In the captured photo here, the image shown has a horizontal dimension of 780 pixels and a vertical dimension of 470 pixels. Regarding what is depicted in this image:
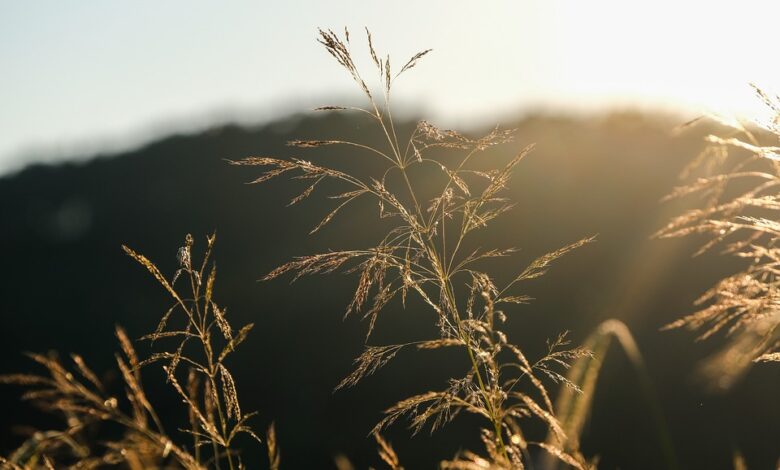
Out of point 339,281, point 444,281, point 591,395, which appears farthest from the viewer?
point 339,281

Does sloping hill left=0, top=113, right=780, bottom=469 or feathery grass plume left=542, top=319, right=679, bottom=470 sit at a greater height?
feathery grass plume left=542, top=319, right=679, bottom=470

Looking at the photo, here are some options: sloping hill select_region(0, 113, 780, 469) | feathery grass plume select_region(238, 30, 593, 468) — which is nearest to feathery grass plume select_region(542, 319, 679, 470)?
feathery grass plume select_region(238, 30, 593, 468)

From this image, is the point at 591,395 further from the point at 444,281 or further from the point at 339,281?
the point at 339,281

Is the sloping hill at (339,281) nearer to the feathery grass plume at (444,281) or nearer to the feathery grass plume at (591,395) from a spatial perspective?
the feathery grass plume at (444,281)

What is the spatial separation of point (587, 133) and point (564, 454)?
16.0 m

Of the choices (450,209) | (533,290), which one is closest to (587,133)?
(533,290)

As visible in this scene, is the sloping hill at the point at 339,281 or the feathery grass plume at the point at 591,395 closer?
the feathery grass plume at the point at 591,395

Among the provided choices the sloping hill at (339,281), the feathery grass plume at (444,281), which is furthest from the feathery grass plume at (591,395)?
the sloping hill at (339,281)

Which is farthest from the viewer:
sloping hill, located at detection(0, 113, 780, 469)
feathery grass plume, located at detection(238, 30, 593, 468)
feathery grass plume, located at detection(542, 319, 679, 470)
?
sloping hill, located at detection(0, 113, 780, 469)

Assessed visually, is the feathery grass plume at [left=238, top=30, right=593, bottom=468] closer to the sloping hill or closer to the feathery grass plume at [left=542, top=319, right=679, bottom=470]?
the feathery grass plume at [left=542, top=319, right=679, bottom=470]

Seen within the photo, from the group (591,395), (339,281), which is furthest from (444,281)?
(339,281)

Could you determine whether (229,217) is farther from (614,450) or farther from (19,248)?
(614,450)

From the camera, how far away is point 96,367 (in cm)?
1734

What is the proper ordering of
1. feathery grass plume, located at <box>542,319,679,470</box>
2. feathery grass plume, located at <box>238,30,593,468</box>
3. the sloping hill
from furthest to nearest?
the sloping hill, feathery grass plume, located at <box>238,30,593,468</box>, feathery grass plume, located at <box>542,319,679,470</box>
